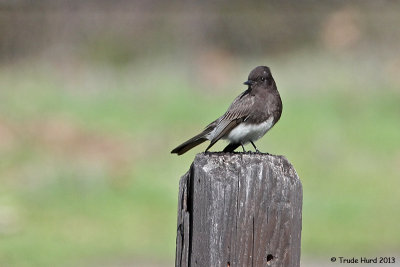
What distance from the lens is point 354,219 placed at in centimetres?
1145

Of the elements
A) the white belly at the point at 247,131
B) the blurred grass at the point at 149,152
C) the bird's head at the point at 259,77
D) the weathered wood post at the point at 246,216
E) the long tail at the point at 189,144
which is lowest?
the weathered wood post at the point at 246,216

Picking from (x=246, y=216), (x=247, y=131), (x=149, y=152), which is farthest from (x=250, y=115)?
(x=149, y=152)

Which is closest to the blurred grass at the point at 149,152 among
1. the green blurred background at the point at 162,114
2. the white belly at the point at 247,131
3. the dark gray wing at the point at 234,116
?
the green blurred background at the point at 162,114

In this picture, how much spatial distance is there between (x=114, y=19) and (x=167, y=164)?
5522mm

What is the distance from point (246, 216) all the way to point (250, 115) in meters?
3.19

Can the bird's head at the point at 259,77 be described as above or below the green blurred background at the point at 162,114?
below

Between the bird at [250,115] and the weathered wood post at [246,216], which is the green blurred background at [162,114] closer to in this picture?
the bird at [250,115]

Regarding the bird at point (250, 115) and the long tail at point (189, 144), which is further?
the bird at point (250, 115)

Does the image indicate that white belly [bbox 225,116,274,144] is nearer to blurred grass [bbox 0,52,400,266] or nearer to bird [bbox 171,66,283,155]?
bird [bbox 171,66,283,155]

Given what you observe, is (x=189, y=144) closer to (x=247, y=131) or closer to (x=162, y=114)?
(x=247, y=131)

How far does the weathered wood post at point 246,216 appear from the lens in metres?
3.44

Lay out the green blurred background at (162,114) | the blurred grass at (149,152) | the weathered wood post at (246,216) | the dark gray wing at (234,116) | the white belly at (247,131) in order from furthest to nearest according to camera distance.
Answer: the green blurred background at (162,114) → the blurred grass at (149,152) → the white belly at (247,131) → the dark gray wing at (234,116) → the weathered wood post at (246,216)

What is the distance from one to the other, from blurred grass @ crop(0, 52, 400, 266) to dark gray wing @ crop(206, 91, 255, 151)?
13.2 ft

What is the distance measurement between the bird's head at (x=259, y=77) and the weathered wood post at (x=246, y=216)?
3.07 metres
